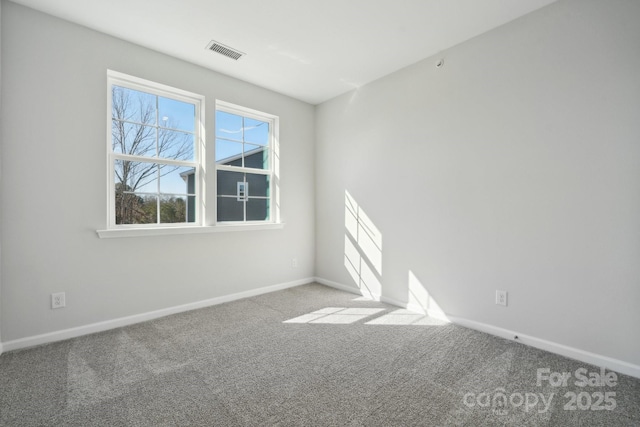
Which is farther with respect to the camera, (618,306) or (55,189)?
(55,189)

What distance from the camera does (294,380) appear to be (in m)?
1.86

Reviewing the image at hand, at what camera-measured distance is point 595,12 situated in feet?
6.65

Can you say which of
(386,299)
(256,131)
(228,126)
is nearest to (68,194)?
(228,126)

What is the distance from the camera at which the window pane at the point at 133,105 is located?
2.75 meters

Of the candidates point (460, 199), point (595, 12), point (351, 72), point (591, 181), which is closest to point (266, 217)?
point (351, 72)

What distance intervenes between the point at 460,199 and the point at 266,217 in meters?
2.40

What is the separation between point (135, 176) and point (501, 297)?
358 cm

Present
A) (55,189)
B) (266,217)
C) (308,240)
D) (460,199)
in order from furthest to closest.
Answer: (308,240) < (266,217) < (460,199) < (55,189)

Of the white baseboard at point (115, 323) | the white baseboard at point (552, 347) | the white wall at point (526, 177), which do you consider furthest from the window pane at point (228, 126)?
the white baseboard at point (552, 347)

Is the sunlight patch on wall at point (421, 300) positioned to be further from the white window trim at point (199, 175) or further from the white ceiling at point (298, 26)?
the white ceiling at point (298, 26)

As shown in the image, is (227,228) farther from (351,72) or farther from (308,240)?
(351,72)

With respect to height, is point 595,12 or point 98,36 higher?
point 98,36

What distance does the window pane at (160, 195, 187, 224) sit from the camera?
3012mm

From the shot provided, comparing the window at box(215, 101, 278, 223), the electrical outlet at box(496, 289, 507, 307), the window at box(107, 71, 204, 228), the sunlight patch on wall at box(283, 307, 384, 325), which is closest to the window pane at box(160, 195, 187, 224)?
the window at box(107, 71, 204, 228)
